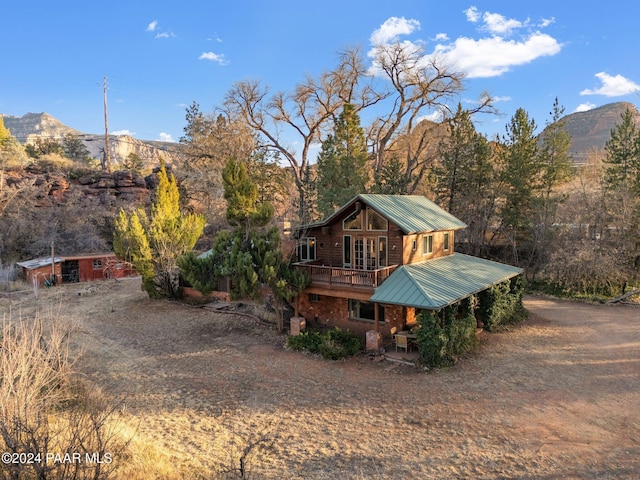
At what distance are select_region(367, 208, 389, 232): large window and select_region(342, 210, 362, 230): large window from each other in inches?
16.6

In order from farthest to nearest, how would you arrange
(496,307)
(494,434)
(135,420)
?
(496,307)
(135,420)
(494,434)

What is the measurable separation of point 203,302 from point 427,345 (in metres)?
14.5

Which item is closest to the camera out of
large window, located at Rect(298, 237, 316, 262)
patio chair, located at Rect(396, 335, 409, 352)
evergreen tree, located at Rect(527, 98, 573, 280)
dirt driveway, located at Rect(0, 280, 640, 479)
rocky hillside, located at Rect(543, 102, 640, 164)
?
dirt driveway, located at Rect(0, 280, 640, 479)

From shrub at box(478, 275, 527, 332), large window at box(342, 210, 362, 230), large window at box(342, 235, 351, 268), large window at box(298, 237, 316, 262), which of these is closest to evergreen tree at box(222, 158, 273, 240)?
large window at box(298, 237, 316, 262)

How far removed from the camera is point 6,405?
234 inches

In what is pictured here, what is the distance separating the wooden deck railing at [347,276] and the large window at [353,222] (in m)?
2.28

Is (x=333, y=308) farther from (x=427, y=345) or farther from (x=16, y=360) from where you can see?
(x=16, y=360)

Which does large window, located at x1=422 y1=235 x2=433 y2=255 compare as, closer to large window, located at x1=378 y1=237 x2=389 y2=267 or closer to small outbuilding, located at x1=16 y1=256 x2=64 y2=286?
large window, located at x1=378 y1=237 x2=389 y2=267

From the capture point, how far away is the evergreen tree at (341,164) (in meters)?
30.5

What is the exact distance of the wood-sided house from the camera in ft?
48.5

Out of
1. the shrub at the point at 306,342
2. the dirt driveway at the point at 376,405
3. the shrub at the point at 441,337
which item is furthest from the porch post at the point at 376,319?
the shrub at the point at 306,342


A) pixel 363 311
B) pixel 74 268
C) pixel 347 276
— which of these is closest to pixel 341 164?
pixel 363 311

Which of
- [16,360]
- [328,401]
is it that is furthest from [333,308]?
[16,360]

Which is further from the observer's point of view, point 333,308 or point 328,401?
point 333,308
